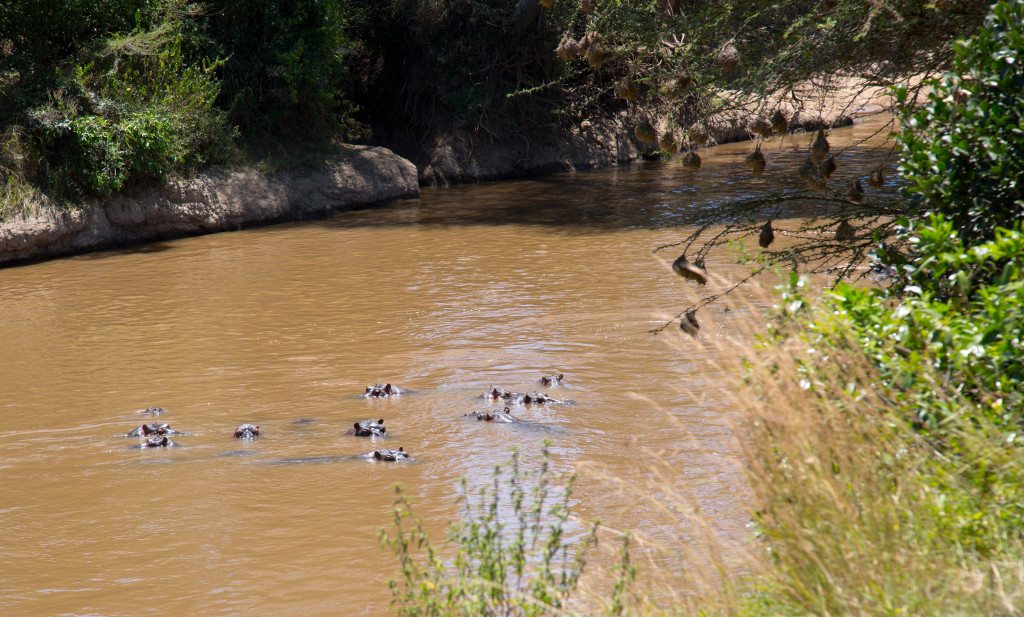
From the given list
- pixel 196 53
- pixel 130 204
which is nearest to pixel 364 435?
pixel 130 204

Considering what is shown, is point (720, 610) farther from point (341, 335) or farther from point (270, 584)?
point (341, 335)

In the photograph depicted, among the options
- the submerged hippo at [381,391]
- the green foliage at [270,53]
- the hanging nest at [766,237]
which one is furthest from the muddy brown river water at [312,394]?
the green foliage at [270,53]

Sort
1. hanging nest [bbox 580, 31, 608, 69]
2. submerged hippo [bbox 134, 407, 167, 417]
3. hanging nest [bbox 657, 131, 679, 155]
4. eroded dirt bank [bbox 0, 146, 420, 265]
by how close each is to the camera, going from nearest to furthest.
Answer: hanging nest [bbox 657, 131, 679, 155]
hanging nest [bbox 580, 31, 608, 69]
submerged hippo [bbox 134, 407, 167, 417]
eroded dirt bank [bbox 0, 146, 420, 265]

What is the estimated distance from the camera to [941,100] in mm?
4543

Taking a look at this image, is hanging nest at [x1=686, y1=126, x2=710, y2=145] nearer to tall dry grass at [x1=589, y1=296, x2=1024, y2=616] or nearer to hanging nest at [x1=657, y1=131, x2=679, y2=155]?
hanging nest at [x1=657, y1=131, x2=679, y2=155]

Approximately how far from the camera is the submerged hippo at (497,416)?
26.7ft

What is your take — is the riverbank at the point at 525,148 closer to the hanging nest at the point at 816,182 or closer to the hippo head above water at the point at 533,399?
the hippo head above water at the point at 533,399

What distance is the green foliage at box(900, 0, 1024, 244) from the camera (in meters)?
4.28

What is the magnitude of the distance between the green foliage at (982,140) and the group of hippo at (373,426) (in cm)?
407

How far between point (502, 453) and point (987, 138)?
4.05 metres

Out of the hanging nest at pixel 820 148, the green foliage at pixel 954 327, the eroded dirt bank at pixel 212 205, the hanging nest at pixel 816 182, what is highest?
the hanging nest at pixel 820 148

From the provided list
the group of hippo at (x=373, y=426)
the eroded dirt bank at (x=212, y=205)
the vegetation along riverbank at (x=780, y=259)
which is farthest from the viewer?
the eroded dirt bank at (x=212, y=205)

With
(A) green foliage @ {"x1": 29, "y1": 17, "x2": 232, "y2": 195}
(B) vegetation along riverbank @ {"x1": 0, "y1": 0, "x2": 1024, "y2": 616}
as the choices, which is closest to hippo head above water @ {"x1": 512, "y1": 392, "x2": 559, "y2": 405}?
(B) vegetation along riverbank @ {"x1": 0, "y1": 0, "x2": 1024, "y2": 616}

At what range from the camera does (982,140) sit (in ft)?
14.1
